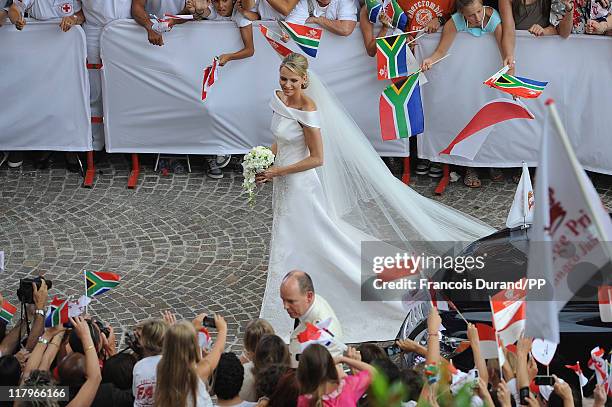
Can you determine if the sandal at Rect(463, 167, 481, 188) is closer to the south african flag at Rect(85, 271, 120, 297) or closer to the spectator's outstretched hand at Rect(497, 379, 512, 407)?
the south african flag at Rect(85, 271, 120, 297)

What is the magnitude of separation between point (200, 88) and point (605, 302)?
6.05 metres

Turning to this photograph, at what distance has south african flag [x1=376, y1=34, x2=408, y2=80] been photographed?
460 inches

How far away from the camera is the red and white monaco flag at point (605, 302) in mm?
7555

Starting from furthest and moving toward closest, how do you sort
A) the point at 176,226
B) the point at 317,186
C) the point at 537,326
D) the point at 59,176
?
the point at 59,176, the point at 176,226, the point at 317,186, the point at 537,326

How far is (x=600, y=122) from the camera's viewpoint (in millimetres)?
11938

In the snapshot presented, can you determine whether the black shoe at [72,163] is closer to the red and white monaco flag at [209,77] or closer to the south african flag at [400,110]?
the red and white monaco flag at [209,77]

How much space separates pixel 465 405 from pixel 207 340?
133 inches

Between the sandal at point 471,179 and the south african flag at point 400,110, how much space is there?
2.72ft

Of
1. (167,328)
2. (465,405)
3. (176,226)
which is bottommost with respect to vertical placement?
(176,226)

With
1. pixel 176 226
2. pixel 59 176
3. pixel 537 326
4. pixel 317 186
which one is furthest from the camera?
pixel 59 176

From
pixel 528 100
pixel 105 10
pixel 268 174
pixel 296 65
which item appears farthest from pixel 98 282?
pixel 528 100

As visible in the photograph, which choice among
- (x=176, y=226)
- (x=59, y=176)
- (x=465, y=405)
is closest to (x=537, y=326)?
(x=465, y=405)

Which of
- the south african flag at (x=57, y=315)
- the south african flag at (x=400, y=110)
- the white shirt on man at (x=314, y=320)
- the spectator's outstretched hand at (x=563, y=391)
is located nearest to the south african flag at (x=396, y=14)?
the south african flag at (x=400, y=110)

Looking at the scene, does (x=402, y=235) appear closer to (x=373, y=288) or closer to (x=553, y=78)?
(x=373, y=288)
